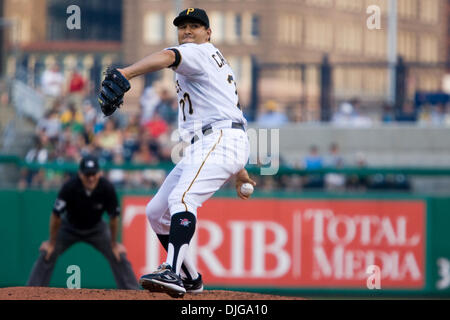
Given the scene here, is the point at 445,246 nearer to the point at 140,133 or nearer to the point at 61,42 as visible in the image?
the point at 140,133

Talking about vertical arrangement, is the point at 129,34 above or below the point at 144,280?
above

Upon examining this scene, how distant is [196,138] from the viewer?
7.04m

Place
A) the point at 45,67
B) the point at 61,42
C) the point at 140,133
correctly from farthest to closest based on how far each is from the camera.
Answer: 1. the point at 61,42
2. the point at 45,67
3. the point at 140,133

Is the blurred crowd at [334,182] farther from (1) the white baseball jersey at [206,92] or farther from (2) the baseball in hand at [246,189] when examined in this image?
(1) the white baseball jersey at [206,92]

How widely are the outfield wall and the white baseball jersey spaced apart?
18.3 feet

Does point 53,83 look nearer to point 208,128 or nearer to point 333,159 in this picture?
point 333,159

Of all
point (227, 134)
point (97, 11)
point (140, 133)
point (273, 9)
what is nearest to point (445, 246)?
point (140, 133)

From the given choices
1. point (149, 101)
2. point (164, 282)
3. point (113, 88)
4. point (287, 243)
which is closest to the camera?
point (113, 88)

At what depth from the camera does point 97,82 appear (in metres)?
18.8

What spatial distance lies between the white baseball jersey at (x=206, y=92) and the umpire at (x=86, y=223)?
3138 mm

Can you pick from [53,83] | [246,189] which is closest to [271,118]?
[53,83]

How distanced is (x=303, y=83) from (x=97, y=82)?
Answer: 4.06 metres

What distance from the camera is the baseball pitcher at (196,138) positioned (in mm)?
6629

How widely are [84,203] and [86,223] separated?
0.25 m
